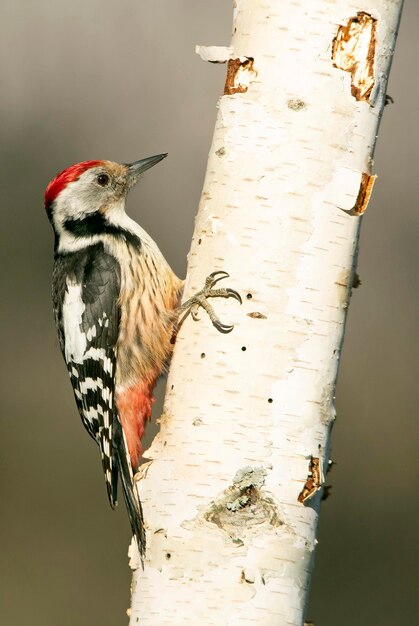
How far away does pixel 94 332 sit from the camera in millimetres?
3039

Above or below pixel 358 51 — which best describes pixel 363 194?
below

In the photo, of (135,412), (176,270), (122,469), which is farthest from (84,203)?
(176,270)

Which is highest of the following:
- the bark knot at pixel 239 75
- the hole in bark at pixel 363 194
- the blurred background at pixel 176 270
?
the bark knot at pixel 239 75

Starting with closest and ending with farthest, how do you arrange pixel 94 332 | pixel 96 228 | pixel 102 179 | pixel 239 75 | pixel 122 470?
pixel 239 75 < pixel 122 470 < pixel 94 332 < pixel 96 228 < pixel 102 179

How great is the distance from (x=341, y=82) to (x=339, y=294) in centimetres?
45

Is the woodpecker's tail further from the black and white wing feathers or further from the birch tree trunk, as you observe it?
the birch tree trunk

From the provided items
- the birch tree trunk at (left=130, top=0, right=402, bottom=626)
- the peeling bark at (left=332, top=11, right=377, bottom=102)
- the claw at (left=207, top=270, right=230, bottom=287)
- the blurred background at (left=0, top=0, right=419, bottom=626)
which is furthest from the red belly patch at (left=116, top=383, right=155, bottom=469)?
the blurred background at (left=0, top=0, right=419, bottom=626)

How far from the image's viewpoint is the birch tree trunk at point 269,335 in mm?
1964

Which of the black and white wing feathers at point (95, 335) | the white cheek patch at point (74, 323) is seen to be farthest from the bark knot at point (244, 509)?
the white cheek patch at point (74, 323)

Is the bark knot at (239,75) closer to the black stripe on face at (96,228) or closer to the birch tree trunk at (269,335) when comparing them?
the birch tree trunk at (269,335)

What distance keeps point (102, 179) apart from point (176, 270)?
6.52 ft

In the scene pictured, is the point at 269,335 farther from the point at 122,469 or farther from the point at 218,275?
the point at 122,469

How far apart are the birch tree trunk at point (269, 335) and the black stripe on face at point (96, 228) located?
106 cm

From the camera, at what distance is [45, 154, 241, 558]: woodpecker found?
298cm
